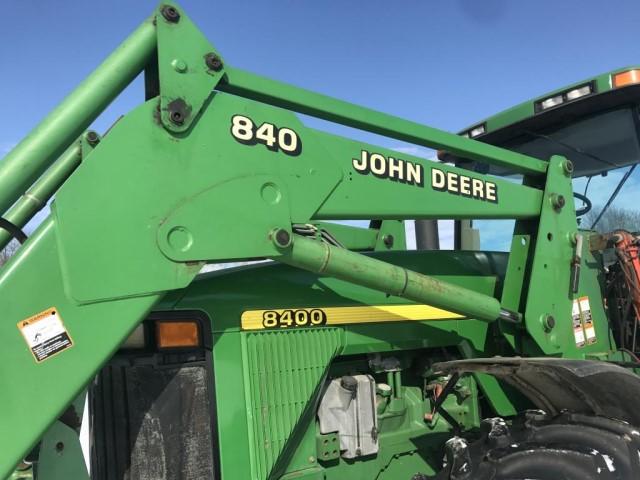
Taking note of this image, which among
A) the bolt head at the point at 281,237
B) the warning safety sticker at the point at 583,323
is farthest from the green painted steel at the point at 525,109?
the bolt head at the point at 281,237

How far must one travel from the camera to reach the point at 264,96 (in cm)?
223

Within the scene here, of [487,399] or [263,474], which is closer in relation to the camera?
[263,474]

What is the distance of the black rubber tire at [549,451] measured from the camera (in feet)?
7.19

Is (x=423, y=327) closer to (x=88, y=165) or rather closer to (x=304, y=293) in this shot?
(x=304, y=293)

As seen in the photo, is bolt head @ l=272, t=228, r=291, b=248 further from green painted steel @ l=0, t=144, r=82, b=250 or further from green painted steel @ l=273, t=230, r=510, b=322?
green painted steel @ l=0, t=144, r=82, b=250

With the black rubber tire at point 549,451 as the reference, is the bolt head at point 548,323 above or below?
above

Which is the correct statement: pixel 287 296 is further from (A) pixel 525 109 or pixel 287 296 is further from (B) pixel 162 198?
(A) pixel 525 109

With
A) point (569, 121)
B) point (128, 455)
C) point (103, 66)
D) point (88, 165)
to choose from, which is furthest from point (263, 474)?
point (569, 121)

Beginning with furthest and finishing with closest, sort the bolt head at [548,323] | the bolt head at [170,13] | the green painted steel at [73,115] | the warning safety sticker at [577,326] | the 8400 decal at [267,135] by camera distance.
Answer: the warning safety sticker at [577,326] < the bolt head at [548,323] < the 8400 decal at [267,135] < the bolt head at [170,13] < the green painted steel at [73,115]

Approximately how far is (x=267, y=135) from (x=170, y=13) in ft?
1.68

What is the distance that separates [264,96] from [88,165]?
2.31ft

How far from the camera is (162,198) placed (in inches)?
76.0

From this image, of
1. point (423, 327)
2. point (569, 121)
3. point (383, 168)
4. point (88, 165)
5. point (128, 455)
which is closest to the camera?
point (88, 165)

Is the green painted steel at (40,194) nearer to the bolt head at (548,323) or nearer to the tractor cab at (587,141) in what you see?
the tractor cab at (587,141)
